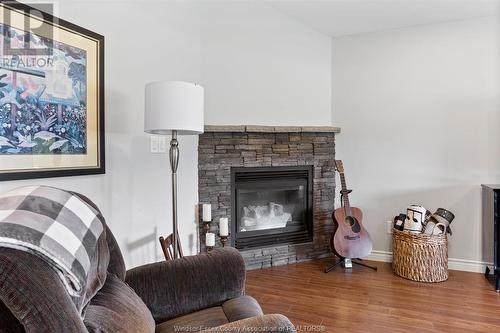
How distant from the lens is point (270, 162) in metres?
3.12

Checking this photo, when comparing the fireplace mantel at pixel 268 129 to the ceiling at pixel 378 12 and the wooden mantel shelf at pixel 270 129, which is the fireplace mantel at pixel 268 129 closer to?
the wooden mantel shelf at pixel 270 129

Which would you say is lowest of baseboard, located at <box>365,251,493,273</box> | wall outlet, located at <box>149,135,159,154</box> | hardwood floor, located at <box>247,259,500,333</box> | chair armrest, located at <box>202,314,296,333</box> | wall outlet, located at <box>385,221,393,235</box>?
hardwood floor, located at <box>247,259,500,333</box>

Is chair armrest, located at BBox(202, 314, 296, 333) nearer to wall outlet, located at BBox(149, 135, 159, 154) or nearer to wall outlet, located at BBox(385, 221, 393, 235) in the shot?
wall outlet, located at BBox(149, 135, 159, 154)

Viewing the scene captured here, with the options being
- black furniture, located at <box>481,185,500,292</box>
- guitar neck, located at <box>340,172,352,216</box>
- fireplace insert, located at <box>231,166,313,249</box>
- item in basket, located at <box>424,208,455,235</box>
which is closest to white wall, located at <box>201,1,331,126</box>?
fireplace insert, located at <box>231,166,313,249</box>

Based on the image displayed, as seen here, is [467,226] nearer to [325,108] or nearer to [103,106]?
[325,108]

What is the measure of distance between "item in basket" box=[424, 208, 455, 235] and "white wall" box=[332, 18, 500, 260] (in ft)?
1.02

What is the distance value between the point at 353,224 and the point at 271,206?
2.54 feet

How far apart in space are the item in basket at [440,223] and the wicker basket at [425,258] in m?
0.05

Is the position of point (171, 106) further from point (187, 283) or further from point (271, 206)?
point (271, 206)

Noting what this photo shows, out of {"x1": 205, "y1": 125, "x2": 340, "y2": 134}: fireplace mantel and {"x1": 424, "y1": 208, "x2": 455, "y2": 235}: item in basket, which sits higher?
{"x1": 205, "y1": 125, "x2": 340, "y2": 134}: fireplace mantel

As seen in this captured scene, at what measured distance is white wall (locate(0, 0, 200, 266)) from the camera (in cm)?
190

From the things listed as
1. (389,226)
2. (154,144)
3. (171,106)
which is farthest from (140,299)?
(389,226)

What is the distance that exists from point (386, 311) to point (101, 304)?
186 cm

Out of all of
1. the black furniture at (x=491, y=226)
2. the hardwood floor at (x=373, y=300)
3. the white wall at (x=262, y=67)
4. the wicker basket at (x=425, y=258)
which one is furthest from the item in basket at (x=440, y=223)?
the white wall at (x=262, y=67)
